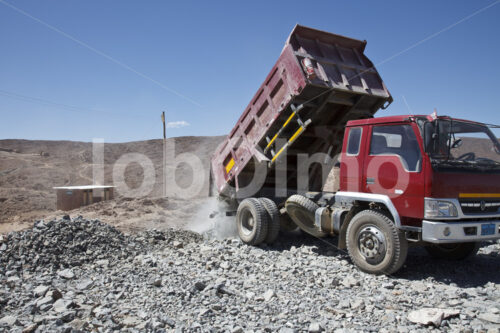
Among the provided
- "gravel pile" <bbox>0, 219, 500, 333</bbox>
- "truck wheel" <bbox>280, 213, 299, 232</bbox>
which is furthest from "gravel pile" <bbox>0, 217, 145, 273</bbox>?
"truck wheel" <bbox>280, 213, 299, 232</bbox>

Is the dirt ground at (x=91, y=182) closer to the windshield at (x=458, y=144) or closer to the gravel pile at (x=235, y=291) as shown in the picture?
the windshield at (x=458, y=144)

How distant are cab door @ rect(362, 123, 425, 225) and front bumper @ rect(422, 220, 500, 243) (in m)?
0.21

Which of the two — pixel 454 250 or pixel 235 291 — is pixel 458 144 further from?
pixel 235 291

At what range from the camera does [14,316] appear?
165 inches

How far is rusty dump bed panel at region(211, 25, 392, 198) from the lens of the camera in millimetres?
6688

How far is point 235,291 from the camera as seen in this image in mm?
5027

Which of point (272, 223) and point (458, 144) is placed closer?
point (458, 144)

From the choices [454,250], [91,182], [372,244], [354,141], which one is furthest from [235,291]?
[91,182]

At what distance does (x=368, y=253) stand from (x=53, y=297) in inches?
169

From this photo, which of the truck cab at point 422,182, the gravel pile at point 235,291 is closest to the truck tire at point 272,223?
the gravel pile at point 235,291

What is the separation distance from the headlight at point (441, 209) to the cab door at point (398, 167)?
117 millimetres

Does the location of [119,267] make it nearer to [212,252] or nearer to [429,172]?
[212,252]

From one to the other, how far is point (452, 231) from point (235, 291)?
294 centimetres

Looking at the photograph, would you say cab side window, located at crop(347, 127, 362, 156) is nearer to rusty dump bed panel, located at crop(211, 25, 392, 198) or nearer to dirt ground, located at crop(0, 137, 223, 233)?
rusty dump bed panel, located at crop(211, 25, 392, 198)
